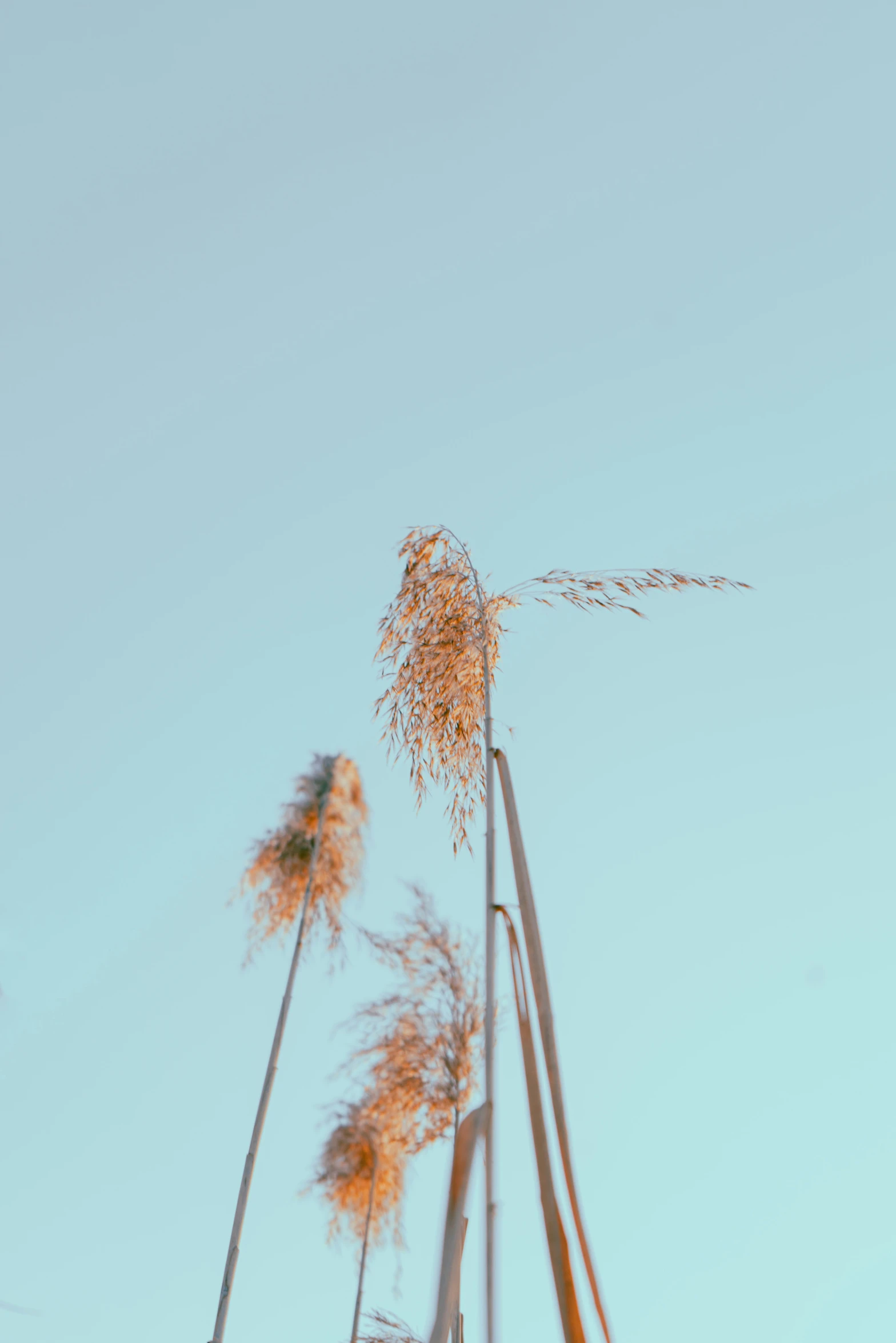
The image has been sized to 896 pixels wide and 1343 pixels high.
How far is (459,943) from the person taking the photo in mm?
6289

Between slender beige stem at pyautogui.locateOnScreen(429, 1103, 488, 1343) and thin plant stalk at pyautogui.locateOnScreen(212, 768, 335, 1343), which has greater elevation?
thin plant stalk at pyautogui.locateOnScreen(212, 768, 335, 1343)

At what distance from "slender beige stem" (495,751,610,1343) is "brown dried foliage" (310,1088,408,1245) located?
863cm

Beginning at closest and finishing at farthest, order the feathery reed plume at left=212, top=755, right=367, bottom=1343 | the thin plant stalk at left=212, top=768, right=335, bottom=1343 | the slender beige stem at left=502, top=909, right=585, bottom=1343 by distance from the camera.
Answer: the slender beige stem at left=502, top=909, right=585, bottom=1343
the thin plant stalk at left=212, top=768, right=335, bottom=1343
the feathery reed plume at left=212, top=755, right=367, bottom=1343

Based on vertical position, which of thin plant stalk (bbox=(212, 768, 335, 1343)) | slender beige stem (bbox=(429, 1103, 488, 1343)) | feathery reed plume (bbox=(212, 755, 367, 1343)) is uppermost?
feathery reed plume (bbox=(212, 755, 367, 1343))

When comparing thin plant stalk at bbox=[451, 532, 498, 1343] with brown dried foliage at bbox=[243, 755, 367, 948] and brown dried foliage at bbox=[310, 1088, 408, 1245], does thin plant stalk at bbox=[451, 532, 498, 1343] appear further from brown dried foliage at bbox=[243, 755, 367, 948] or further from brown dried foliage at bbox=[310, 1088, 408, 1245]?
brown dried foliage at bbox=[310, 1088, 408, 1245]

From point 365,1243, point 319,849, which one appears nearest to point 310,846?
point 319,849

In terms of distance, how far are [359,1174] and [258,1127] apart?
5167mm

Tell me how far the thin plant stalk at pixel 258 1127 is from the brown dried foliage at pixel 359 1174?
394 cm

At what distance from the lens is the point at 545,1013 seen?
46.6 inches

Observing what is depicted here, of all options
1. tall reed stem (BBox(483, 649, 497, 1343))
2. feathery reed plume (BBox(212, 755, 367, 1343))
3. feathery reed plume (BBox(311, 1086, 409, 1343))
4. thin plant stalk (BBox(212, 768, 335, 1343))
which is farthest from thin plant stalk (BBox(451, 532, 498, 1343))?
feathery reed plume (BBox(311, 1086, 409, 1343))

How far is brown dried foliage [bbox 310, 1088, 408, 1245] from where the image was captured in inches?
363

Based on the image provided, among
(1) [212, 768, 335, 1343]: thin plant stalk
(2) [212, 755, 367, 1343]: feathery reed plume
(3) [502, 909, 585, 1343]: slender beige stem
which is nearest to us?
(3) [502, 909, 585, 1343]: slender beige stem

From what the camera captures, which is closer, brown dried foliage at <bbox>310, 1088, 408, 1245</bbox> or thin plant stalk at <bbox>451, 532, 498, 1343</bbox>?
thin plant stalk at <bbox>451, 532, 498, 1343</bbox>

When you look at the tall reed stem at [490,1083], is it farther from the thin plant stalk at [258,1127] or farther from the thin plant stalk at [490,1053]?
the thin plant stalk at [258,1127]
